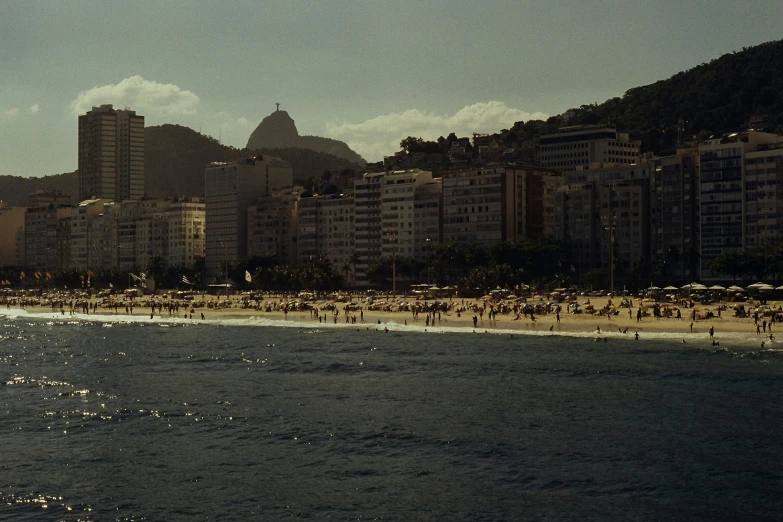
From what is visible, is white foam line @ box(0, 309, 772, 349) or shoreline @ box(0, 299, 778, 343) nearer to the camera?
white foam line @ box(0, 309, 772, 349)

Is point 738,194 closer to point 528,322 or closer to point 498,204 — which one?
point 498,204

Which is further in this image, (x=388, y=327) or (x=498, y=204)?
(x=498, y=204)

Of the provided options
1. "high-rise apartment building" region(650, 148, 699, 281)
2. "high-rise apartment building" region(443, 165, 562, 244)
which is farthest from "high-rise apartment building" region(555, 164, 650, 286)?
"high-rise apartment building" region(443, 165, 562, 244)

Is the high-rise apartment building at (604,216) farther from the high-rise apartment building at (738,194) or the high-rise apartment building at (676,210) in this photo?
the high-rise apartment building at (738,194)

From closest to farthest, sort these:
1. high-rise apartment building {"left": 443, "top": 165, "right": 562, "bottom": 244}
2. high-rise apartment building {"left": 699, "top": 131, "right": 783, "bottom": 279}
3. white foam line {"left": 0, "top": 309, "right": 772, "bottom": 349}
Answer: white foam line {"left": 0, "top": 309, "right": 772, "bottom": 349}
high-rise apartment building {"left": 699, "top": 131, "right": 783, "bottom": 279}
high-rise apartment building {"left": 443, "top": 165, "right": 562, "bottom": 244}

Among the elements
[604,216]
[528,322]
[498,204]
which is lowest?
[528,322]

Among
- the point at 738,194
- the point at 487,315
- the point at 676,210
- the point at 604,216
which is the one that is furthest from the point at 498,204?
the point at 487,315

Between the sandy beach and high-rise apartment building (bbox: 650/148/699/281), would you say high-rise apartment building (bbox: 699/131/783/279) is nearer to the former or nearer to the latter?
high-rise apartment building (bbox: 650/148/699/281)

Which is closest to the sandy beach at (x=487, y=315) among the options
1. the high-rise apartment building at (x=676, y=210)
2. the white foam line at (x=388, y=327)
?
the white foam line at (x=388, y=327)

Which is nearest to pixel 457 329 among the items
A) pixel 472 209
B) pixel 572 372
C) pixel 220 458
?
pixel 572 372
